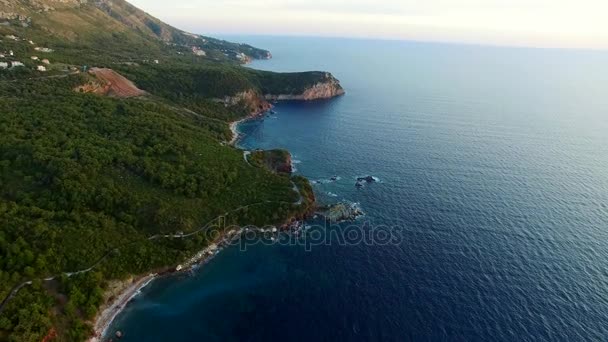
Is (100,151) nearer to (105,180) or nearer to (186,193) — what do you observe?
(105,180)

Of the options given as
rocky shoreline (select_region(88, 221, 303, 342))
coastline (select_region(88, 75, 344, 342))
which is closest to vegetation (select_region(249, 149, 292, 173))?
coastline (select_region(88, 75, 344, 342))

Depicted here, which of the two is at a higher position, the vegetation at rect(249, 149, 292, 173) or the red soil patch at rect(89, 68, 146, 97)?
the red soil patch at rect(89, 68, 146, 97)

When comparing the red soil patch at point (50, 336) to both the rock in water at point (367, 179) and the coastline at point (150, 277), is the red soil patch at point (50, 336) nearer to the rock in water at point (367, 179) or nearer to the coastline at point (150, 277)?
the coastline at point (150, 277)

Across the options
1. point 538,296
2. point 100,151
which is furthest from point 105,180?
point 538,296

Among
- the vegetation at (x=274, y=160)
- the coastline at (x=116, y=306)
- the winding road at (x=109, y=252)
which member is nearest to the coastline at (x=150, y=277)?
the coastline at (x=116, y=306)

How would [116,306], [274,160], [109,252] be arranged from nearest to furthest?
1. [116,306]
2. [109,252]
3. [274,160]

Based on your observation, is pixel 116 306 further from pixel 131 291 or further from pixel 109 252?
pixel 109 252

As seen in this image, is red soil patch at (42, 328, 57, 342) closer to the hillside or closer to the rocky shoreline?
the hillside

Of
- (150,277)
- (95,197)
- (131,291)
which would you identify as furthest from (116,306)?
(95,197)
